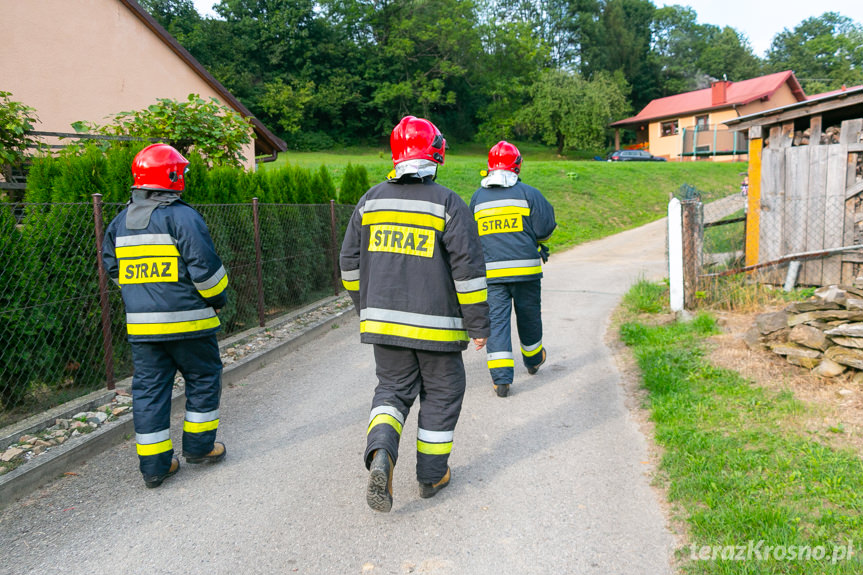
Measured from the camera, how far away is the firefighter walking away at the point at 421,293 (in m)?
3.52

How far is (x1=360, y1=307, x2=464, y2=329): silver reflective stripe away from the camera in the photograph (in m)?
3.51

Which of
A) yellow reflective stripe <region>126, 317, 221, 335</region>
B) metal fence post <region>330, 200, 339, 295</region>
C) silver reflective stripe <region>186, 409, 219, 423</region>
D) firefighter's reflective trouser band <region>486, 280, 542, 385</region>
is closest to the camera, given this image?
yellow reflective stripe <region>126, 317, 221, 335</region>

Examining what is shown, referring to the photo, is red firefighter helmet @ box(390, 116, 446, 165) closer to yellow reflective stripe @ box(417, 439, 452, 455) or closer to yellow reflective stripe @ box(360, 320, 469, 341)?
yellow reflective stripe @ box(360, 320, 469, 341)

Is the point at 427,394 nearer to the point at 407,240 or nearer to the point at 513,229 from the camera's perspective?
the point at 407,240

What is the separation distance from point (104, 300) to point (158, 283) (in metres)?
1.92

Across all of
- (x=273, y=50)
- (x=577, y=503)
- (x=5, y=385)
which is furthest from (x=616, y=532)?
(x=273, y=50)

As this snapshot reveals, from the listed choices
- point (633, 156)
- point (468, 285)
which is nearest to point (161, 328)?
point (468, 285)

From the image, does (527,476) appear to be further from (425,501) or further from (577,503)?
(425,501)

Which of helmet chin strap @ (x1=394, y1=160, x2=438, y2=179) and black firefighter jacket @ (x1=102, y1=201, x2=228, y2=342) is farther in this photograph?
black firefighter jacket @ (x1=102, y1=201, x2=228, y2=342)

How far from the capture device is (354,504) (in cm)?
369

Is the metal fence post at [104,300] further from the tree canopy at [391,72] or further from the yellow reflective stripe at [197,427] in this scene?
the tree canopy at [391,72]

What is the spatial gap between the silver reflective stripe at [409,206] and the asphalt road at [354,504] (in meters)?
1.71

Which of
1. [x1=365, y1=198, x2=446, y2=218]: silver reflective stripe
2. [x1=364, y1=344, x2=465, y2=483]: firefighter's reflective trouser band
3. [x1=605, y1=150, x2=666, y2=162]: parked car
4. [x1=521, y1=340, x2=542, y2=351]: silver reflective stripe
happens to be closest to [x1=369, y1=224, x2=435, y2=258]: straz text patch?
[x1=365, y1=198, x2=446, y2=218]: silver reflective stripe

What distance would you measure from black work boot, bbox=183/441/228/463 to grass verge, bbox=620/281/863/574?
2.94m
